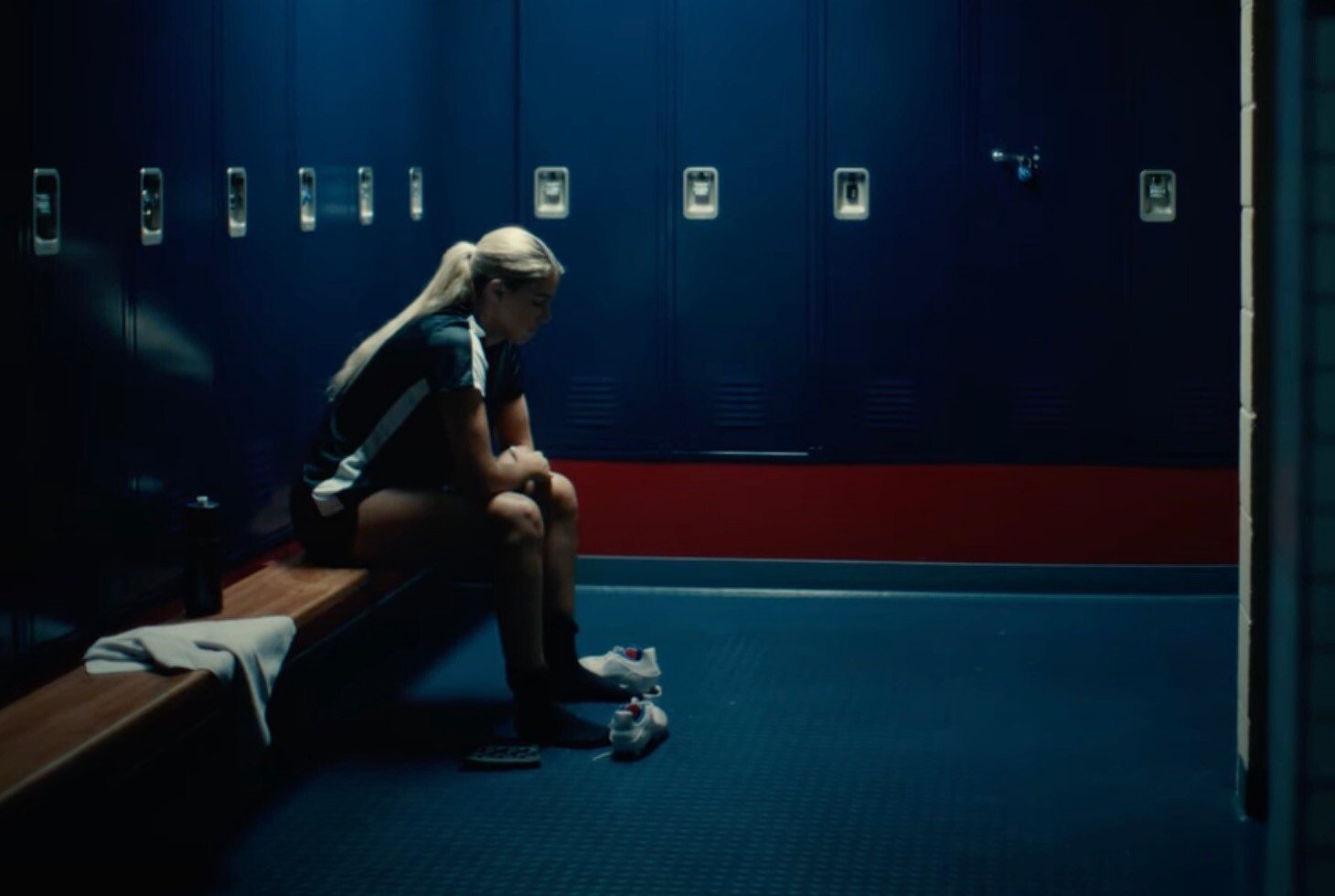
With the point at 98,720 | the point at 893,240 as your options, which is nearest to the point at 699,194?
the point at 893,240

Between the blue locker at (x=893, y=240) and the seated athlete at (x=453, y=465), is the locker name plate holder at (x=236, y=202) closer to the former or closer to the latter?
the seated athlete at (x=453, y=465)

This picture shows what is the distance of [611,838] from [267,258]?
1685 millimetres

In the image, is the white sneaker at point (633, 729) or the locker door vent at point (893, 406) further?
the locker door vent at point (893, 406)

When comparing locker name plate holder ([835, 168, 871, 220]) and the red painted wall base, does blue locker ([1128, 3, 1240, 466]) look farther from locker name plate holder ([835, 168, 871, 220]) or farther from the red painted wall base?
locker name plate holder ([835, 168, 871, 220])

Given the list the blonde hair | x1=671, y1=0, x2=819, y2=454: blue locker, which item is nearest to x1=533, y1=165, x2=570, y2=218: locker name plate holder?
x1=671, y1=0, x2=819, y2=454: blue locker

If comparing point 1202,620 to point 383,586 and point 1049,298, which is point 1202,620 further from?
point 383,586

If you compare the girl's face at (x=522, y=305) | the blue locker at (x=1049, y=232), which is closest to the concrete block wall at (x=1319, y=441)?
the girl's face at (x=522, y=305)

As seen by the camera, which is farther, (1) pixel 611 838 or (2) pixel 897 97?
(2) pixel 897 97

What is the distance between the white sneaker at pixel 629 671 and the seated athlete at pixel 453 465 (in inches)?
4.7

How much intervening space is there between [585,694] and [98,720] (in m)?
1.56

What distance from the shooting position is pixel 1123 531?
5.79 metres

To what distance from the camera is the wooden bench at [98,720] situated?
2.80 m

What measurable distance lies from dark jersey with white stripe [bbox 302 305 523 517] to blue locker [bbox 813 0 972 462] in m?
1.72

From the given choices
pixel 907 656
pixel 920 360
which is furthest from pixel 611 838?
pixel 920 360
